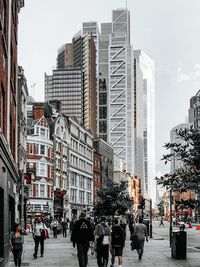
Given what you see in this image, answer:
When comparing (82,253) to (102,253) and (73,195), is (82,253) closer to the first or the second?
(102,253)

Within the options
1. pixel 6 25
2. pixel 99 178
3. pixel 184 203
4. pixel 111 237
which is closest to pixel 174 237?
pixel 184 203

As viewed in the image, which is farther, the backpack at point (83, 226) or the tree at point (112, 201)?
the tree at point (112, 201)

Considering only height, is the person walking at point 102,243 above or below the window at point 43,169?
below

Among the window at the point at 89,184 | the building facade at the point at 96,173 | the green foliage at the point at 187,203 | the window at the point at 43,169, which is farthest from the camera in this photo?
the building facade at the point at 96,173

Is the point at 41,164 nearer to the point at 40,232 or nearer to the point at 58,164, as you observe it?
the point at 58,164

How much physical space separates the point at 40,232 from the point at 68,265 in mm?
3827

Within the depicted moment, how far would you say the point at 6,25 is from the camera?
2309cm

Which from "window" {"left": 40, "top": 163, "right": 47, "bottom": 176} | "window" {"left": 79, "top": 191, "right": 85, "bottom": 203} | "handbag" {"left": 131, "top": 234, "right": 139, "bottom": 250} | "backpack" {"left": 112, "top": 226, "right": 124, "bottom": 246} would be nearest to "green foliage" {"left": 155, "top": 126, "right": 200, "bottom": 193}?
"handbag" {"left": 131, "top": 234, "right": 139, "bottom": 250}

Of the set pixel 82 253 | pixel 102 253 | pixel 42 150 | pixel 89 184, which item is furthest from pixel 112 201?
pixel 82 253

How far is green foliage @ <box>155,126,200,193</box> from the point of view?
2612 cm

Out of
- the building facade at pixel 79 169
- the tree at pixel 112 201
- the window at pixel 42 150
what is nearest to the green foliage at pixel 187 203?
the tree at pixel 112 201

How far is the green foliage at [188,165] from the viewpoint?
2612cm

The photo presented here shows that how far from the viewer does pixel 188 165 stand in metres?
27.4

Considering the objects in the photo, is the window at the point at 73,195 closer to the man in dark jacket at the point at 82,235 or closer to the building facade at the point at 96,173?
the building facade at the point at 96,173
